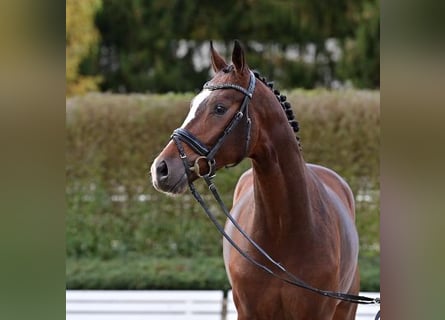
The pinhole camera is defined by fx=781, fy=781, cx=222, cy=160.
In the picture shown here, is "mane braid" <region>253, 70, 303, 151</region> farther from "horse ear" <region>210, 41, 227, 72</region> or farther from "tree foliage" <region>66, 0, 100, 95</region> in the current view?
"tree foliage" <region>66, 0, 100, 95</region>

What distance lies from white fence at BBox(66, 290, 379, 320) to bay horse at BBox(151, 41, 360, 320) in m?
3.50

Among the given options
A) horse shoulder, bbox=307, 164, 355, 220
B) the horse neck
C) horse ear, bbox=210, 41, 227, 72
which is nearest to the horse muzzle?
the horse neck

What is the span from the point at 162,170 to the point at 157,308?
4.46m

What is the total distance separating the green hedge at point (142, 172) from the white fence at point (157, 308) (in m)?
1.00

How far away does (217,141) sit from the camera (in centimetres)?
275

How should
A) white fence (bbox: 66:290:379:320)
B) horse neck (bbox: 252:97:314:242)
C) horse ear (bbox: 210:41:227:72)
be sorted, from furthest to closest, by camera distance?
white fence (bbox: 66:290:379:320) < horse ear (bbox: 210:41:227:72) < horse neck (bbox: 252:97:314:242)

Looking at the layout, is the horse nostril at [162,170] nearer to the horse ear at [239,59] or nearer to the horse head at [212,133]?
the horse head at [212,133]

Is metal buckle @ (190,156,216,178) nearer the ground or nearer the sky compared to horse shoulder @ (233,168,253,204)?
nearer the sky

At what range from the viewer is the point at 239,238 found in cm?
329

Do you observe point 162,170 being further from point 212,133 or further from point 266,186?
point 266,186

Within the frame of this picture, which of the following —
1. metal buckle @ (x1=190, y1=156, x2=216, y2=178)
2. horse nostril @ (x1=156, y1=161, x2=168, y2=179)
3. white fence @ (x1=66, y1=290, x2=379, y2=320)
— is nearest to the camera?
horse nostril @ (x1=156, y1=161, x2=168, y2=179)

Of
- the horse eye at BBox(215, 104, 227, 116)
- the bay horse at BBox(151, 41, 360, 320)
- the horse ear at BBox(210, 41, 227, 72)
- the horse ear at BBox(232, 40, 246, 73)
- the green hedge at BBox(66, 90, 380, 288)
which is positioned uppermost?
the horse ear at BBox(232, 40, 246, 73)

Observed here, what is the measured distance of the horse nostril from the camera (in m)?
2.58
